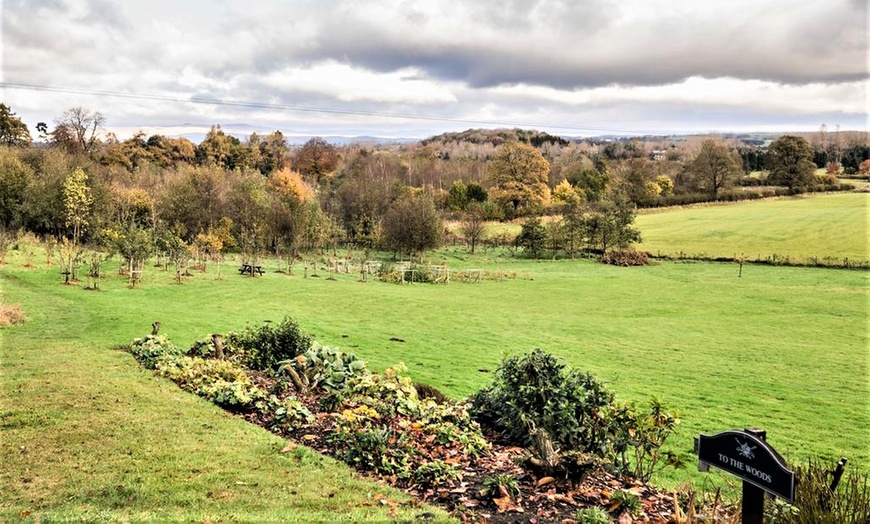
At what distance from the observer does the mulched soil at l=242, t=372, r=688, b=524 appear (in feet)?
18.9

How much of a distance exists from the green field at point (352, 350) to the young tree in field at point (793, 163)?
182 feet

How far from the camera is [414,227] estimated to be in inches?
1762

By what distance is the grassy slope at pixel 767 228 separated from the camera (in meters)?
50.5

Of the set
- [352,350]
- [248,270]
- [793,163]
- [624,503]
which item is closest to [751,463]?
[624,503]

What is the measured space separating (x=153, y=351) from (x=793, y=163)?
99690 mm

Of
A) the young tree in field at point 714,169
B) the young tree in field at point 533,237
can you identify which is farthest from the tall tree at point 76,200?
the young tree in field at point 714,169

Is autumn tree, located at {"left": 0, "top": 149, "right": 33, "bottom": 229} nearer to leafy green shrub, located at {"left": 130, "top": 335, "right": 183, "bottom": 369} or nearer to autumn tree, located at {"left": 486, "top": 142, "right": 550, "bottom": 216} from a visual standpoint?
leafy green shrub, located at {"left": 130, "top": 335, "right": 183, "bottom": 369}

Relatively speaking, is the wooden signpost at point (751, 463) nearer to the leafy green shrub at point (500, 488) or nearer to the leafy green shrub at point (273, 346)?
the leafy green shrub at point (500, 488)

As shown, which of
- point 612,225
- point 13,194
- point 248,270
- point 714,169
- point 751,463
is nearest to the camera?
point 751,463

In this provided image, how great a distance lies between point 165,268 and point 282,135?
249 ft

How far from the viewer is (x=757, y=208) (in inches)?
2921

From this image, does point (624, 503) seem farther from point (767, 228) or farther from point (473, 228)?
A: point (767, 228)

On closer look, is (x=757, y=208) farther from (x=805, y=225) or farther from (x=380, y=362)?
(x=380, y=362)

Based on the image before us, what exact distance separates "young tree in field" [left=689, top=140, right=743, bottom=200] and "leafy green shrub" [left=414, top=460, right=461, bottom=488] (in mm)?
87835
